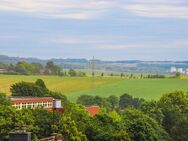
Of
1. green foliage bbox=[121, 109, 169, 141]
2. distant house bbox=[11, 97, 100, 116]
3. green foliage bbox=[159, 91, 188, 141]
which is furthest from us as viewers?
distant house bbox=[11, 97, 100, 116]

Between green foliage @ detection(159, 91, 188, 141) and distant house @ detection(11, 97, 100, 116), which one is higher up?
distant house @ detection(11, 97, 100, 116)

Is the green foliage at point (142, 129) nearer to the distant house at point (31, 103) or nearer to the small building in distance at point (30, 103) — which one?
the distant house at point (31, 103)

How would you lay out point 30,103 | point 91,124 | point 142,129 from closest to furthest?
point 91,124
point 142,129
point 30,103

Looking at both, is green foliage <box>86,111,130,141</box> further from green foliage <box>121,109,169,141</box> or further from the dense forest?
green foliage <box>121,109,169,141</box>

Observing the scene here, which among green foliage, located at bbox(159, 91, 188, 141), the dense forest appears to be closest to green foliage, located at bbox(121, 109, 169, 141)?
the dense forest

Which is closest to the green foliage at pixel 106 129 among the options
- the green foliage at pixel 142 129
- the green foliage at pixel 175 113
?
the green foliage at pixel 142 129

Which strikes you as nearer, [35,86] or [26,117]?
[26,117]

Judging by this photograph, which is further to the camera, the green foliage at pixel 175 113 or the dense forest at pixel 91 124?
the green foliage at pixel 175 113

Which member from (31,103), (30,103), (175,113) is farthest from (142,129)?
(31,103)

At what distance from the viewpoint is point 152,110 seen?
141250mm

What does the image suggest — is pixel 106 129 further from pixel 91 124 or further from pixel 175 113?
pixel 175 113

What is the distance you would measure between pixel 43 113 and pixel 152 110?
40.4m

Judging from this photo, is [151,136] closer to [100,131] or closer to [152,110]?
[100,131]

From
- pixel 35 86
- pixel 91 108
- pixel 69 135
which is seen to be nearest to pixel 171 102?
pixel 91 108
